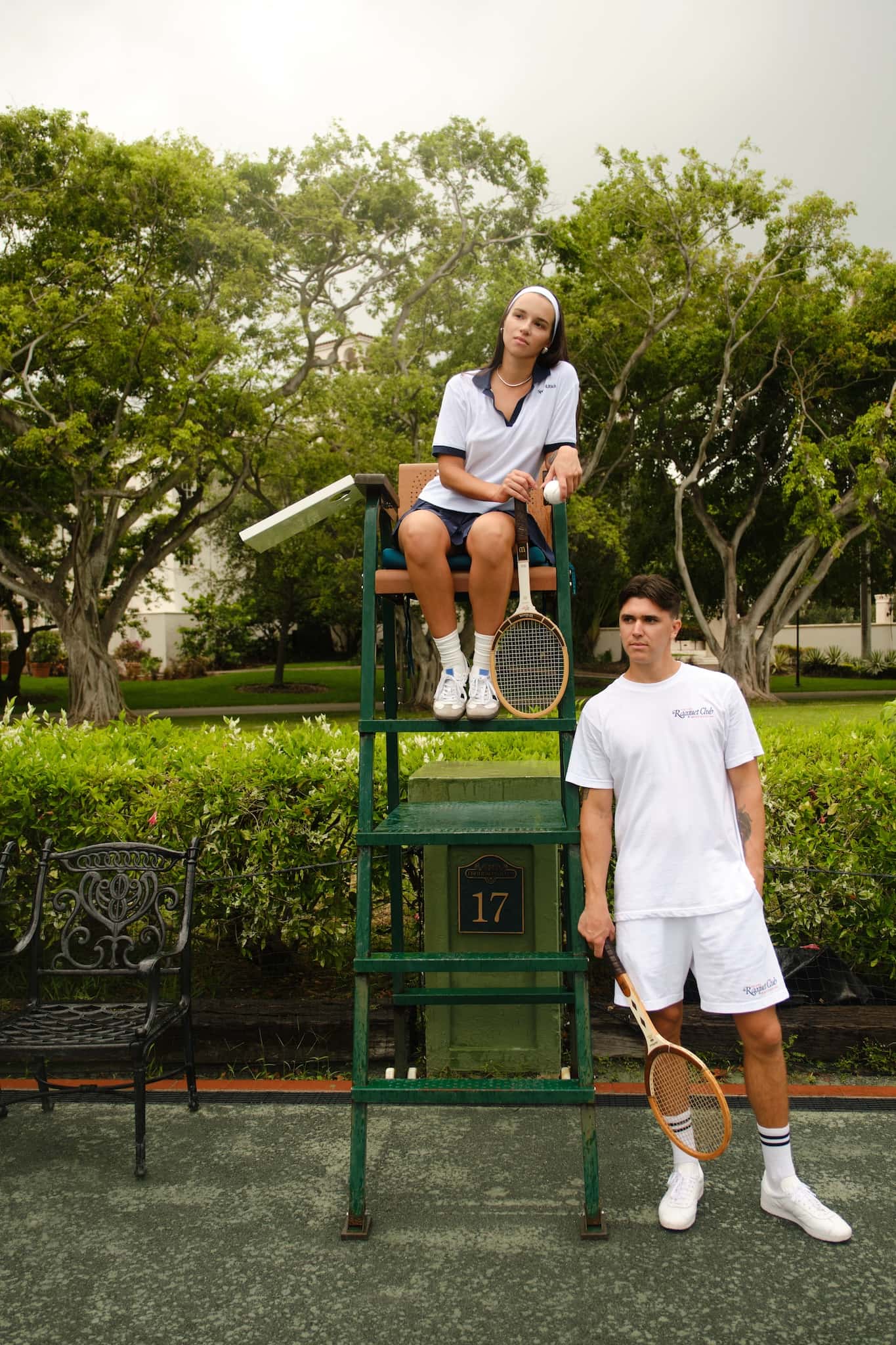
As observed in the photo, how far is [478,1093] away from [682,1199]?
2.33 ft

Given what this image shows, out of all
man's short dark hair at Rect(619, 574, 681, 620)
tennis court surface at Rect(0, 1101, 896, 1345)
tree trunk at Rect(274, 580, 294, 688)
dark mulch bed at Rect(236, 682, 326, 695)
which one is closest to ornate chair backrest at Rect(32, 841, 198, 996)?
tennis court surface at Rect(0, 1101, 896, 1345)

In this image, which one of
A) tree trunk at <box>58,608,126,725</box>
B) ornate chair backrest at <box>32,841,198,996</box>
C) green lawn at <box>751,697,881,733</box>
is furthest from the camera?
tree trunk at <box>58,608,126,725</box>

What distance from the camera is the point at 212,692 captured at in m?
31.0

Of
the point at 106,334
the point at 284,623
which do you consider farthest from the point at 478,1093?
the point at 284,623

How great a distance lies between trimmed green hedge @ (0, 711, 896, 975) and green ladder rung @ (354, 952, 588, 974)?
1.29 meters

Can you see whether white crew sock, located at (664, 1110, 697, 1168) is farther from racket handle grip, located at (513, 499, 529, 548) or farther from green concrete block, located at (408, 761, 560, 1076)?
racket handle grip, located at (513, 499, 529, 548)

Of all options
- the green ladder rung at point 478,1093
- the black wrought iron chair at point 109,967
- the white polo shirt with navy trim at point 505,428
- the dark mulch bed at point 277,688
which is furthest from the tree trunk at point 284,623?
the green ladder rung at point 478,1093

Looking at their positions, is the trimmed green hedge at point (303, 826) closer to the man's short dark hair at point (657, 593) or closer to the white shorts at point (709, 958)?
the white shorts at point (709, 958)

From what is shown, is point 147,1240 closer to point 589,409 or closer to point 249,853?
point 249,853

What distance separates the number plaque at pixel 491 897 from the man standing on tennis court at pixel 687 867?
0.94 meters

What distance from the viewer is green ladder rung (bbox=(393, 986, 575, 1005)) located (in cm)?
343

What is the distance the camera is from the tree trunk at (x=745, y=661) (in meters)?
25.5

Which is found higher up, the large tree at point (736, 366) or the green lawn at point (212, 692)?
the large tree at point (736, 366)

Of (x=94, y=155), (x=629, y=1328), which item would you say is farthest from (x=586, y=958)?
(x=94, y=155)
